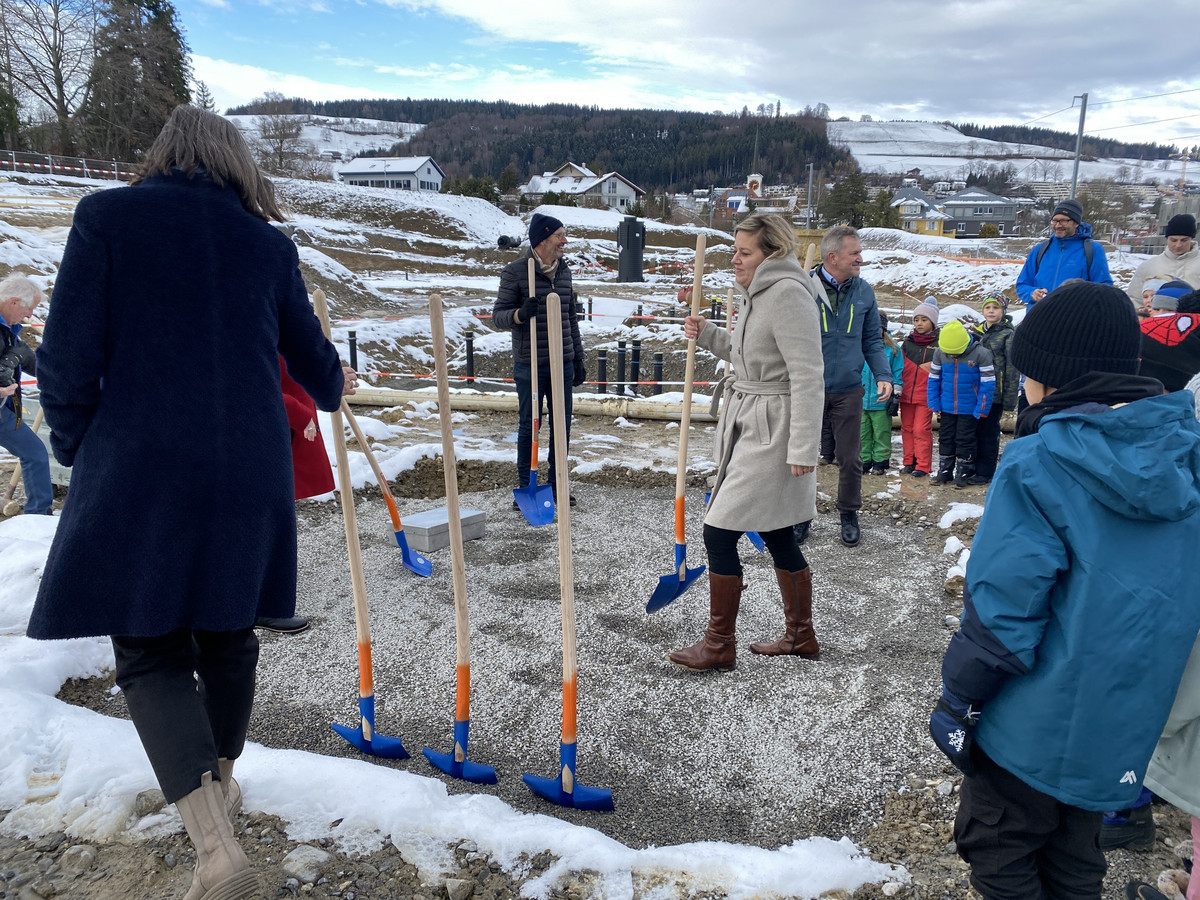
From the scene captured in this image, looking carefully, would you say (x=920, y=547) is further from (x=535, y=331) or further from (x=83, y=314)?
(x=83, y=314)

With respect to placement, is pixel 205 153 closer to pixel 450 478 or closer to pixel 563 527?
pixel 450 478

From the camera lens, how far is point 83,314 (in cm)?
166

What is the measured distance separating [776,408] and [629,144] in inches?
5739

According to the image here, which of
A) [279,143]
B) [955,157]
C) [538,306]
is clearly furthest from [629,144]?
[538,306]

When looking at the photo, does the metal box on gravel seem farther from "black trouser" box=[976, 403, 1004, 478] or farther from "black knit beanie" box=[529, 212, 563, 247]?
"black trouser" box=[976, 403, 1004, 478]

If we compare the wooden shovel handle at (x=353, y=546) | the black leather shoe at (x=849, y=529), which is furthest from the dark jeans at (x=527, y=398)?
the wooden shovel handle at (x=353, y=546)

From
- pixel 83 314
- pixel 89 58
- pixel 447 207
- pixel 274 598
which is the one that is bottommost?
pixel 274 598

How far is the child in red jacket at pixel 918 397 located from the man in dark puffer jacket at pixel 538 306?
283 cm

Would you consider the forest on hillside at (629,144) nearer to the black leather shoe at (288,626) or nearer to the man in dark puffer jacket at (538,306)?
the man in dark puffer jacket at (538,306)

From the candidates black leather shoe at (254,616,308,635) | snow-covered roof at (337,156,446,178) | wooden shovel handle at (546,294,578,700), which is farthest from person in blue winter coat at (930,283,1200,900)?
snow-covered roof at (337,156,446,178)

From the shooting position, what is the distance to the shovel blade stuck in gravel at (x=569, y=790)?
2.39 m

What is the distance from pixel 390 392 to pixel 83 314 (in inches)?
309

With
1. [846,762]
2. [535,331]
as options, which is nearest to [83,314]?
[846,762]

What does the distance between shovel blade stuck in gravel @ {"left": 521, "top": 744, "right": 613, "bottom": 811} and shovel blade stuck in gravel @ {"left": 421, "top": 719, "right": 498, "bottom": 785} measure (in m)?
0.16
